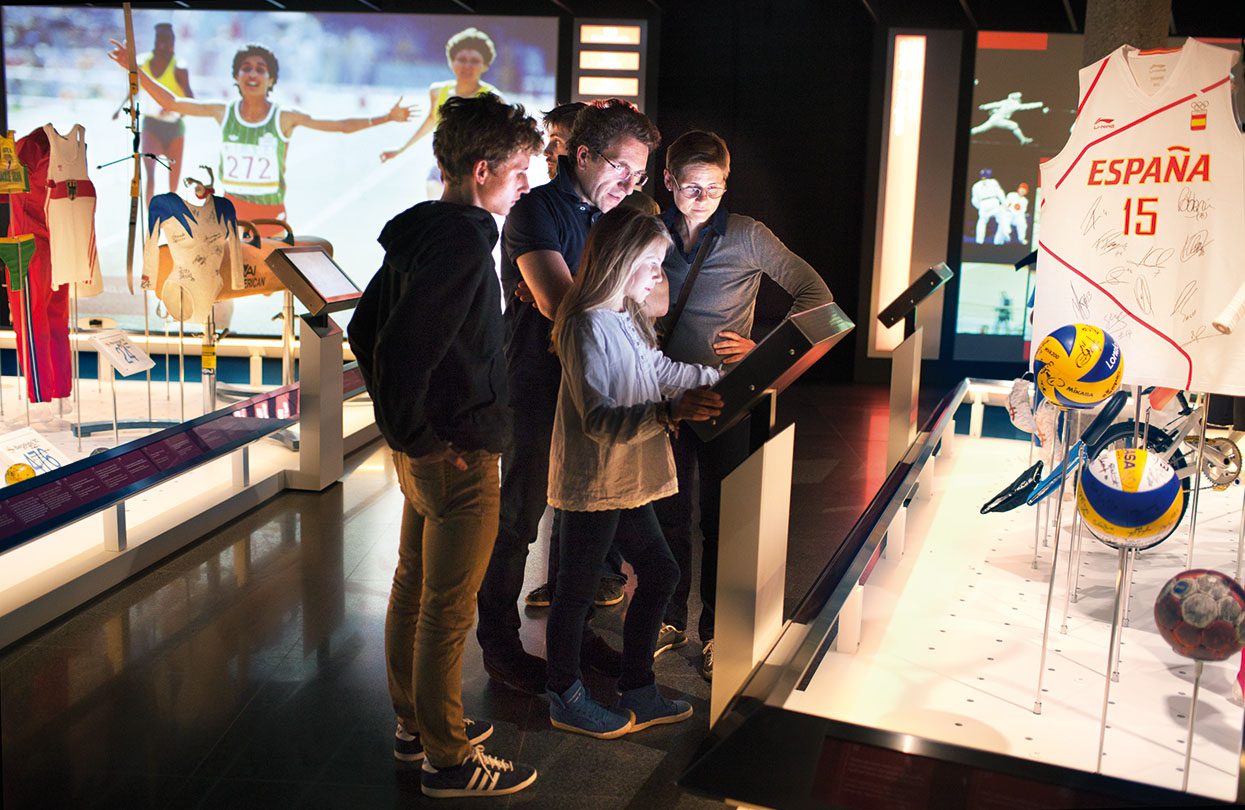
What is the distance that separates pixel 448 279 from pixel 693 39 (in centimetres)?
717

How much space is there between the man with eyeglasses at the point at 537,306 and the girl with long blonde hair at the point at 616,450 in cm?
27

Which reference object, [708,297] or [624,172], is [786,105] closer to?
[708,297]

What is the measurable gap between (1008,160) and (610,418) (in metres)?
7.35

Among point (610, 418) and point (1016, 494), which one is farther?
point (1016, 494)

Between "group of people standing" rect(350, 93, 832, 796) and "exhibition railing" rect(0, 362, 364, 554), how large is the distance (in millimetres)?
1429

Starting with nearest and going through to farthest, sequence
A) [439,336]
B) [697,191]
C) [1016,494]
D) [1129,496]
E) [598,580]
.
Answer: [439,336]
[1129,496]
[598,580]
[697,191]
[1016,494]

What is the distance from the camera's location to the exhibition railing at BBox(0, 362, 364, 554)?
353cm

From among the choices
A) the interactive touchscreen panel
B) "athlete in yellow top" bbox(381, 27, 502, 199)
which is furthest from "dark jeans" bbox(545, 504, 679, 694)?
"athlete in yellow top" bbox(381, 27, 502, 199)

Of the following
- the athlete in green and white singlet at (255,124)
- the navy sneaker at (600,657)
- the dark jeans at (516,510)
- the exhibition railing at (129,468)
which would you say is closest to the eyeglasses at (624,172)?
the dark jeans at (516,510)

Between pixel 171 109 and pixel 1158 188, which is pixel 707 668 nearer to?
pixel 1158 188

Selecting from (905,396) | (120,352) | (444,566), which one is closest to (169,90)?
(120,352)

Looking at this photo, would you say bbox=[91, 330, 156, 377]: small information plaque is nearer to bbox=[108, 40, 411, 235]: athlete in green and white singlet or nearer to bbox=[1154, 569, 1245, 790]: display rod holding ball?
bbox=[1154, 569, 1245, 790]: display rod holding ball

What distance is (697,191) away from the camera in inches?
128

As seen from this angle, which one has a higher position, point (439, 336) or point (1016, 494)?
point (439, 336)
